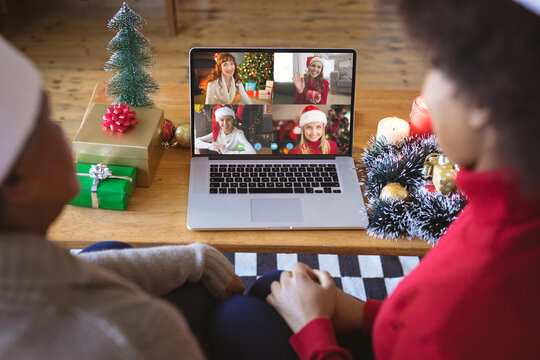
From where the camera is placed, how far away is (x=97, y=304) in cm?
64

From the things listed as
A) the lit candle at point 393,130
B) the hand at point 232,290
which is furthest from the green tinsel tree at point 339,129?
the hand at point 232,290

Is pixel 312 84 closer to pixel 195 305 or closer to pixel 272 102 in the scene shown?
pixel 272 102

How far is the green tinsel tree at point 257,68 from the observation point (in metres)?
1.35

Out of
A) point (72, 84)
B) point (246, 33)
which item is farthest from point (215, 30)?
point (72, 84)

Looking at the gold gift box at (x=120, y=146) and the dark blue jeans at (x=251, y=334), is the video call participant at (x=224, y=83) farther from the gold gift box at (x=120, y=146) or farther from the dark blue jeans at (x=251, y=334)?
the dark blue jeans at (x=251, y=334)

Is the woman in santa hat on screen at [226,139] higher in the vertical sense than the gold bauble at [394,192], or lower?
higher

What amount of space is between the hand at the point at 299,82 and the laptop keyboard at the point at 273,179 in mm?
188

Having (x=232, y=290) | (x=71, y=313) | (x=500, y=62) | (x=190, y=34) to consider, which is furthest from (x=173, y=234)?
(x=190, y=34)

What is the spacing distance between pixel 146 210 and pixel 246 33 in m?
2.28

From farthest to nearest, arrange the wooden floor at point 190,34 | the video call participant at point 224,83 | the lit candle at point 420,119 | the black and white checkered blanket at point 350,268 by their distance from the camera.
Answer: the wooden floor at point 190,34, the black and white checkered blanket at point 350,268, the lit candle at point 420,119, the video call participant at point 224,83

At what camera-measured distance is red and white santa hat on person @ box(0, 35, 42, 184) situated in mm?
583

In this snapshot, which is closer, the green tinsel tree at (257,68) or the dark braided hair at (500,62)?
the dark braided hair at (500,62)

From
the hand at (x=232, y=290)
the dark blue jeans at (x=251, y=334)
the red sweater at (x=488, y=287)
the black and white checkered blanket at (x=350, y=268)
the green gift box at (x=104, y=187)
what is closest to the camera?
the red sweater at (x=488, y=287)

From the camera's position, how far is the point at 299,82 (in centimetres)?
137
